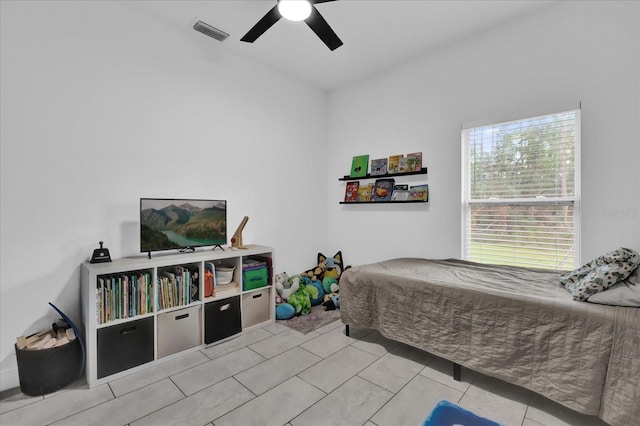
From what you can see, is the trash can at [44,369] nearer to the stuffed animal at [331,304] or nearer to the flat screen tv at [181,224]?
the flat screen tv at [181,224]

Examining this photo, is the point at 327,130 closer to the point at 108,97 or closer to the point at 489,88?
the point at 489,88

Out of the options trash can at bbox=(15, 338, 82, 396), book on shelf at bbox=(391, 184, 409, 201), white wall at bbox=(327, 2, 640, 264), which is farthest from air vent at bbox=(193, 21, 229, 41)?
trash can at bbox=(15, 338, 82, 396)

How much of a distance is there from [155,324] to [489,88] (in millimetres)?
3431

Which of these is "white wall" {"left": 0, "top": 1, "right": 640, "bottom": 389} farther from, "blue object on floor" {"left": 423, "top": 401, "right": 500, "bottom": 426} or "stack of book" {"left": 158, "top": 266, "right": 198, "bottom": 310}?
"blue object on floor" {"left": 423, "top": 401, "right": 500, "bottom": 426}

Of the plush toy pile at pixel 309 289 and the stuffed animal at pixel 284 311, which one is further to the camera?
the plush toy pile at pixel 309 289

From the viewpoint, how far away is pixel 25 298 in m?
2.05

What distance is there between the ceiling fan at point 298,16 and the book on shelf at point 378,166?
152 centimetres

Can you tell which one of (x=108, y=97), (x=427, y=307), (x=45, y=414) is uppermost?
(x=108, y=97)

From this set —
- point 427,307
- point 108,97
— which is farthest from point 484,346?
point 108,97

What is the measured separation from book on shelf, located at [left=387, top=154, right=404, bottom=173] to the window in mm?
693

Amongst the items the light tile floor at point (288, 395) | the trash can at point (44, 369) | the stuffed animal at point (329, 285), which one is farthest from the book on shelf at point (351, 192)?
the trash can at point (44, 369)

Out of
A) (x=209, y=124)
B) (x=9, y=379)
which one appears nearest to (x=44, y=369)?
(x=9, y=379)

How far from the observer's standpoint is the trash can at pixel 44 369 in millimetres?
1843

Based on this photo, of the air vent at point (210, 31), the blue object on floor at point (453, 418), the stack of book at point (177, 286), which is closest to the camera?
the blue object on floor at point (453, 418)
